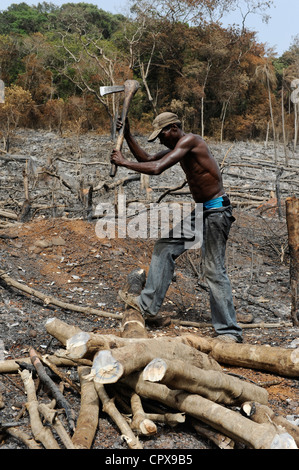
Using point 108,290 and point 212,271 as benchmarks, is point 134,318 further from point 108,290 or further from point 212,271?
point 108,290

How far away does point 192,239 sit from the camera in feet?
12.4

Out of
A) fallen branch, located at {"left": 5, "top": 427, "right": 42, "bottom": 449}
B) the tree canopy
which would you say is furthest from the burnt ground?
the tree canopy

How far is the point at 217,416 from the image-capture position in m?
2.01

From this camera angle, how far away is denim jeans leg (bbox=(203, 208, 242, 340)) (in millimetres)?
3603

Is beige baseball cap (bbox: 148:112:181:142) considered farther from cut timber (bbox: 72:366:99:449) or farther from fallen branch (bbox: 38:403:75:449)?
fallen branch (bbox: 38:403:75:449)

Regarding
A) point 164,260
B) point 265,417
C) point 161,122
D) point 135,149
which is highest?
point 161,122

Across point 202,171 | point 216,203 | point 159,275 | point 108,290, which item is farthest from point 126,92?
point 108,290

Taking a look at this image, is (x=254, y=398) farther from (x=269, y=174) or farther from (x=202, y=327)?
(x=269, y=174)

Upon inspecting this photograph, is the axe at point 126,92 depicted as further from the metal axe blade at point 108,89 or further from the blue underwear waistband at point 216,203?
the blue underwear waistband at point 216,203

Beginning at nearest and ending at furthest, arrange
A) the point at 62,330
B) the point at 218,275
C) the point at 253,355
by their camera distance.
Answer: the point at 62,330
the point at 253,355
the point at 218,275

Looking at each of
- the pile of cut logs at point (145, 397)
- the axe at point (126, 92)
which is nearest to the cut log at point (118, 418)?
the pile of cut logs at point (145, 397)

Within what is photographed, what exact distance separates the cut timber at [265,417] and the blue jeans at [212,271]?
4.86ft

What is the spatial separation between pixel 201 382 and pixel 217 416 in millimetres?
209

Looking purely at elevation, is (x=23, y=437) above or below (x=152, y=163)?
below
